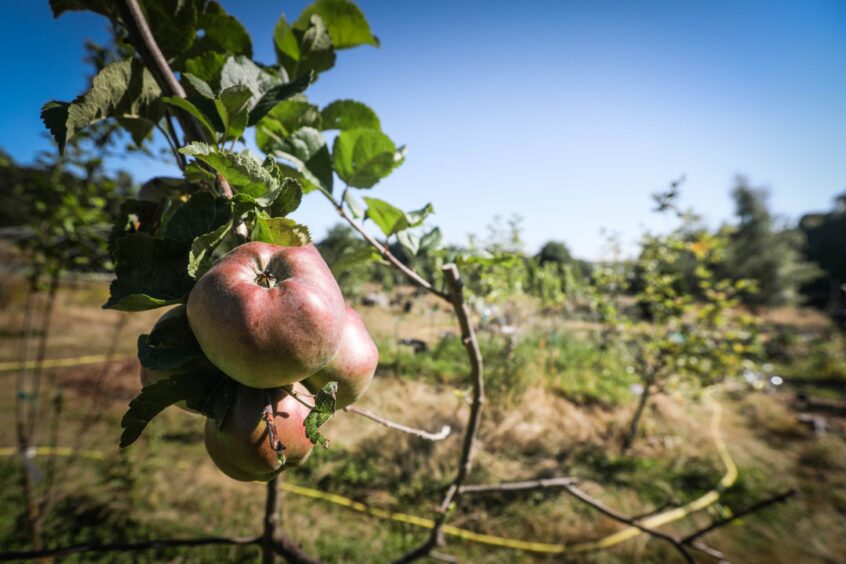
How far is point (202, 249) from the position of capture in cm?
38

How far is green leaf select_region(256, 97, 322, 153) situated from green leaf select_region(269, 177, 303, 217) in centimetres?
14

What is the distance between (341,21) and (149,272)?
455mm

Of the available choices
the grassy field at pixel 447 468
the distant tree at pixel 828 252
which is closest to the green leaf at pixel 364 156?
the grassy field at pixel 447 468

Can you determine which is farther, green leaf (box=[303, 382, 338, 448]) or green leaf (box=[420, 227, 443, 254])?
green leaf (box=[420, 227, 443, 254])

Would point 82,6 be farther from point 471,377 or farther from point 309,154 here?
point 471,377

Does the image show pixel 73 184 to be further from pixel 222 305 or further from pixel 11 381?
pixel 11 381

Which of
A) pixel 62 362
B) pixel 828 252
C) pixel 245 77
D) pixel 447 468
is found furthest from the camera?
pixel 828 252

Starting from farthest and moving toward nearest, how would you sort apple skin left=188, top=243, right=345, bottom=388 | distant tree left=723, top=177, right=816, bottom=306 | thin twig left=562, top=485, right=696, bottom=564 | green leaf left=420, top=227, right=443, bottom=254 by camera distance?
distant tree left=723, top=177, right=816, bottom=306 < thin twig left=562, top=485, right=696, bottom=564 < green leaf left=420, top=227, right=443, bottom=254 < apple skin left=188, top=243, right=345, bottom=388

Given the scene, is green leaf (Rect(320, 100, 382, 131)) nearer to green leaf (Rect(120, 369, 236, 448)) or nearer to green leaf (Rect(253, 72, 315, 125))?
green leaf (Rect(253, 72, 315, 125))

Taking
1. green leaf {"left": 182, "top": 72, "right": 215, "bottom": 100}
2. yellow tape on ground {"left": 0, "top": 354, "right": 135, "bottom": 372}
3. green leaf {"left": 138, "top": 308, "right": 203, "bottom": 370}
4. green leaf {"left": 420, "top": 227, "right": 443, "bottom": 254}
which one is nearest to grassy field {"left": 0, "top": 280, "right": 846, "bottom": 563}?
yellow tape on ground {"left": 0, "top": 354, "right": 135, "bottom": 372}

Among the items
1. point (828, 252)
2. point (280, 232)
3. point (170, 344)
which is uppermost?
point (828, 252)

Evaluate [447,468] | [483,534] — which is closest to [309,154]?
[483,534]

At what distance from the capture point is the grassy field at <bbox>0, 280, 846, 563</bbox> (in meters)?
2.83

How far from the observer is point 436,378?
4.41 metres
